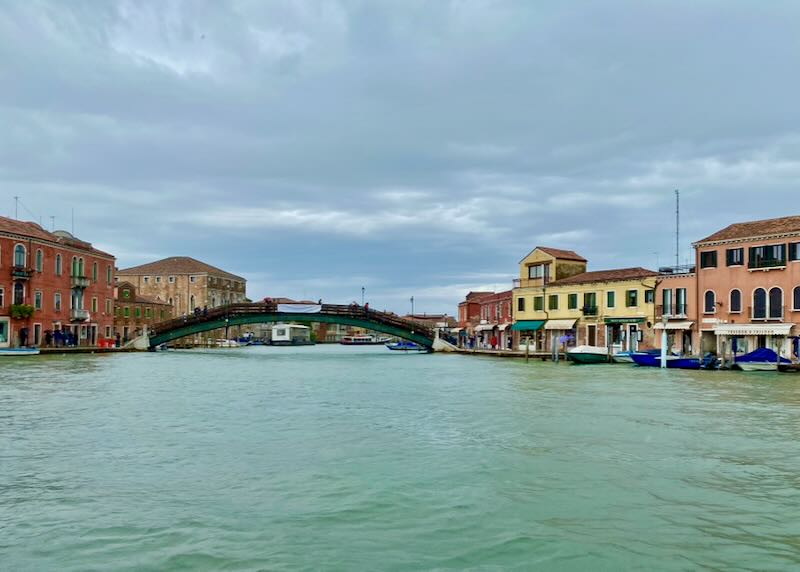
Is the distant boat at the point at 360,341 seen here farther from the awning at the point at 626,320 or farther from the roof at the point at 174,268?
the awning at the point at 626,320

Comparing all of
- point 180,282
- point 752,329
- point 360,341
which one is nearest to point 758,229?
point 752,329

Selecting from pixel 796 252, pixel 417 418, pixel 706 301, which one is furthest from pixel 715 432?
pixel 706 301

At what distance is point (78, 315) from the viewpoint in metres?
50.8

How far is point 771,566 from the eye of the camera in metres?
6.61

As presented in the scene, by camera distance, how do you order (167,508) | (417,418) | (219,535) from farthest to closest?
(417,418), (167,508), (219,535)

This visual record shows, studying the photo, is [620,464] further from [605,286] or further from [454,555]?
[605,286]

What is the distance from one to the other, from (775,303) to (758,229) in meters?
4.00

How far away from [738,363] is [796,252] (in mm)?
6309

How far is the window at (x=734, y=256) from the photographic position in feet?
124

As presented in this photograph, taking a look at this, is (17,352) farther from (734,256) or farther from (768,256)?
(768,256)

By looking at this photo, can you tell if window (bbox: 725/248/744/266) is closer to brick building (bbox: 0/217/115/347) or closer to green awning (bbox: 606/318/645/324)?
green awning (bbox: 606/318/645/324)

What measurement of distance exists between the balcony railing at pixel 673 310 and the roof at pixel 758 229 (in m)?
3.88

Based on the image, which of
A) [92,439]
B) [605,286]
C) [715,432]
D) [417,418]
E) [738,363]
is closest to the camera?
[92,439]

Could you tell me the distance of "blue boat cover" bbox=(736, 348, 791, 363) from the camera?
Answer: 32.9 meters
